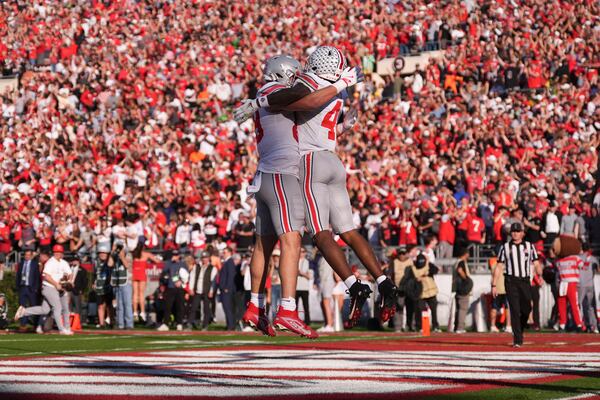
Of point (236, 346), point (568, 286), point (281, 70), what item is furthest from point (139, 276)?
point (281, 70)

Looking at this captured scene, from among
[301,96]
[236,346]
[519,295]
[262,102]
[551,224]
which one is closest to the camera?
[301,96]

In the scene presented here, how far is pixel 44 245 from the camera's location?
26.3 m

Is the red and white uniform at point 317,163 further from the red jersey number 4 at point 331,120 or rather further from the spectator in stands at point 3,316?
the spectator in stands at point 3,316

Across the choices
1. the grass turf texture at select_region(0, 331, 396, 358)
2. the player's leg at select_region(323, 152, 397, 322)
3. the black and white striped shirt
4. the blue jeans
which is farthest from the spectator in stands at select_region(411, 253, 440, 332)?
the player's leg at select_region(323, 152, 397, 322)

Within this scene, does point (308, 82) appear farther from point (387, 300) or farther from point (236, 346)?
point (236, 346)

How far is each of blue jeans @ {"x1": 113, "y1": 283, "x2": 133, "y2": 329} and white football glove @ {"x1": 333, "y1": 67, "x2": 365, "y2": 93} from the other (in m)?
15.1

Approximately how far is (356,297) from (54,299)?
487 inches

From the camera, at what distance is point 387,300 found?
830cm

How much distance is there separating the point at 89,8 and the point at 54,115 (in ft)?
20.4

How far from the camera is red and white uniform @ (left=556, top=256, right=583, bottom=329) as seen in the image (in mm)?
20719

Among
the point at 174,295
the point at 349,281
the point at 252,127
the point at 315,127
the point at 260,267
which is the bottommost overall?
the point at 349,281

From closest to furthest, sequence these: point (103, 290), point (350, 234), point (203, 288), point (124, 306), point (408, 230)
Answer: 1. point (350, 234)
2. point (203, 288)
3. point (124, 306)
4. point (408, 230)
5. point (103, 290)

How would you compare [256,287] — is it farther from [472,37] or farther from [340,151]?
[472,37]

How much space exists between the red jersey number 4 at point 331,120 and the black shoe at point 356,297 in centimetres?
102
